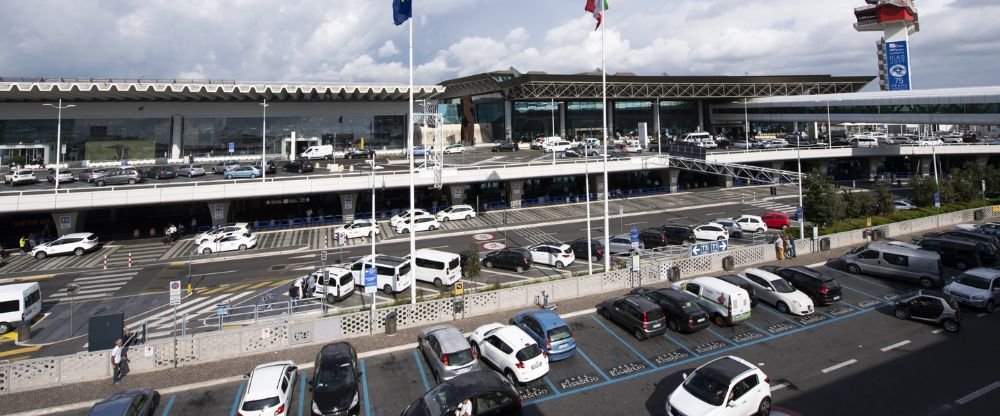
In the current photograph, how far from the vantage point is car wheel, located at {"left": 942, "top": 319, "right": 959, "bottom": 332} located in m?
17.7

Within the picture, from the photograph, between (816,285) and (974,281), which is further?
(816,285)

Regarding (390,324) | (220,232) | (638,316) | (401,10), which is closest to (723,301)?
(638,316)

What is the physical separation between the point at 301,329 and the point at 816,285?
21.1 meters

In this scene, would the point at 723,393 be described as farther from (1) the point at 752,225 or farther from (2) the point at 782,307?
(1) the point at 752,225

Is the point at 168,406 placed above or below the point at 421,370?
below

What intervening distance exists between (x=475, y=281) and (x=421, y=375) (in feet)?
36.4

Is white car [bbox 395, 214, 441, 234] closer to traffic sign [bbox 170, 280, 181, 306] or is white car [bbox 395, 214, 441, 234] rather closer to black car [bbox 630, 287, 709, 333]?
traffic sign [bbox 170, 280, 181, 306]

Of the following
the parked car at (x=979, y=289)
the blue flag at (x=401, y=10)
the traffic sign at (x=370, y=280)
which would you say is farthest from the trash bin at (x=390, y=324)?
the parked car at (x=979, y=289)

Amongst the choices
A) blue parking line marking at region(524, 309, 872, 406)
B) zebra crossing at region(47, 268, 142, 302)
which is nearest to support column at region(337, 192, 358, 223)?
zebra crossing at region(47, 268, 142, 302)

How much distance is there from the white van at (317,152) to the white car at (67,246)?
27.4m

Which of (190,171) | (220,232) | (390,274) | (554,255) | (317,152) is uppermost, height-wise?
(317,152)

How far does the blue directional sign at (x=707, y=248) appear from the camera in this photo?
88.4 ft

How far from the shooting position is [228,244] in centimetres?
3597

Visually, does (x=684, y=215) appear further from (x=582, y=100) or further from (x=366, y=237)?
(x=582, y=100)
